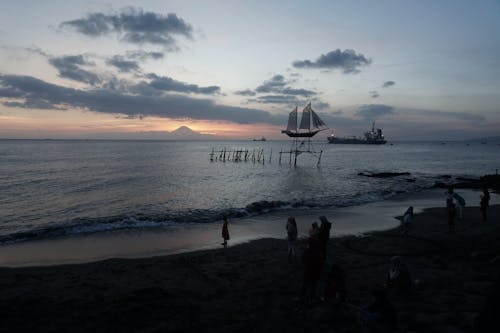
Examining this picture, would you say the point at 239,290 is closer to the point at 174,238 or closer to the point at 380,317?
the point at 380,317

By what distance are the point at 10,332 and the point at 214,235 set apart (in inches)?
473

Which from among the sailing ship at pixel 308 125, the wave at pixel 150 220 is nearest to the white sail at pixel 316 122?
the sailing ship at pixel 308 125

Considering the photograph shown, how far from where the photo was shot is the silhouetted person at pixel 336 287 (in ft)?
27.0

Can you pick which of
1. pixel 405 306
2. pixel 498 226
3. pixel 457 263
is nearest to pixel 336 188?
pixel 498 226

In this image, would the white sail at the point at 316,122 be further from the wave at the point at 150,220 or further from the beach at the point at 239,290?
the beach at the point at 239,290

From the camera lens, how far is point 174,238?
18.6 meters

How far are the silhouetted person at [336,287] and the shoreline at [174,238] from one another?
8.67 meters

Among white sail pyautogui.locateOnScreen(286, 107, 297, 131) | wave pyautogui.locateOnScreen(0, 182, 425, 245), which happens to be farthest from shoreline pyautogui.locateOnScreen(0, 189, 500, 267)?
white sail pyautogui.locateOnScreen(286, 107, 297, 131)

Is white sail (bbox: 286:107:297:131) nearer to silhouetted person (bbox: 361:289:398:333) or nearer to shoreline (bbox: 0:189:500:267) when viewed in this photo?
shoreline (bbox: 0:189:500:267)

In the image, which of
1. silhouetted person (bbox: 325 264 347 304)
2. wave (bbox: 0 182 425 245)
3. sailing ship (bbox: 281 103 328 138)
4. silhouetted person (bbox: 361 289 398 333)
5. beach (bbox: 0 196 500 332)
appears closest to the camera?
silhouetted person (bbox: 361 289 398 333)

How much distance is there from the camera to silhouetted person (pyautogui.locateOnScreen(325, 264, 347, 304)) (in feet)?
27.0

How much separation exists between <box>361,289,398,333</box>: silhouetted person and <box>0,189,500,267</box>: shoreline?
10505mm

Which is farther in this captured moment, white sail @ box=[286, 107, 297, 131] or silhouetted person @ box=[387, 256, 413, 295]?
white sail @ box=[286, 107, 297, 131]

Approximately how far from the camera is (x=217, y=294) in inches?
385
